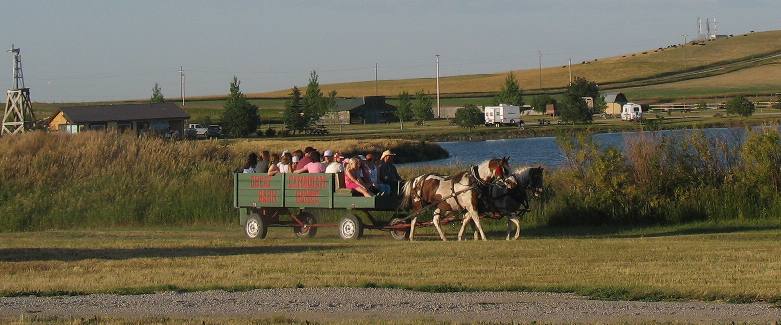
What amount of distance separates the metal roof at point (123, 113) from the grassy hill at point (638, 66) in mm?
76333

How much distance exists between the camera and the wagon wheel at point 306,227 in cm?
2855

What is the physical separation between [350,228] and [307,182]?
1.29m

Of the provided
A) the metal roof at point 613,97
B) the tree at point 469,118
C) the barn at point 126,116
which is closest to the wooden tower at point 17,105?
the barn at point 126,116

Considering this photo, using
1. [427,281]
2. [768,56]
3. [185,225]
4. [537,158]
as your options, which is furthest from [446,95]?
[427,281]

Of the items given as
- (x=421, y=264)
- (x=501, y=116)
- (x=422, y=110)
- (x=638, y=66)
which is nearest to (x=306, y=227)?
(x=421, y=264)

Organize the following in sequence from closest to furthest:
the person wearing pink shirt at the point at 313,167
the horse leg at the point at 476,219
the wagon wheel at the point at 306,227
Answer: the horse leg at the point at 476,219 → the person wearing pink shirt at the point at 313,167 → the wagon wheel at the point at 306,227

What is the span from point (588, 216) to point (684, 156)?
8.98 ft

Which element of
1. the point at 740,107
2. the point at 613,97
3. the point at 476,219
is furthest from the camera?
the point at 613,97

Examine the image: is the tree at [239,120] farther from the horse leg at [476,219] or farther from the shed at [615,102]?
the horse leg at [476,219]

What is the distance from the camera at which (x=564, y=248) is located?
73.7 ft

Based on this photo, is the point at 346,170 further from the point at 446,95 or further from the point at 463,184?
the point at 446,95

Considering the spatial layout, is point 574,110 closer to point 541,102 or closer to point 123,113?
point 541,102

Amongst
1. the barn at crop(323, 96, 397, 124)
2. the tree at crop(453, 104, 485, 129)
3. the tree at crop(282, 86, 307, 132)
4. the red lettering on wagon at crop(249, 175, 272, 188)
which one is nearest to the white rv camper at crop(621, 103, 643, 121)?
the tree at crop(453, 104, 485, 129)

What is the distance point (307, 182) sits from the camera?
89.5 ft
